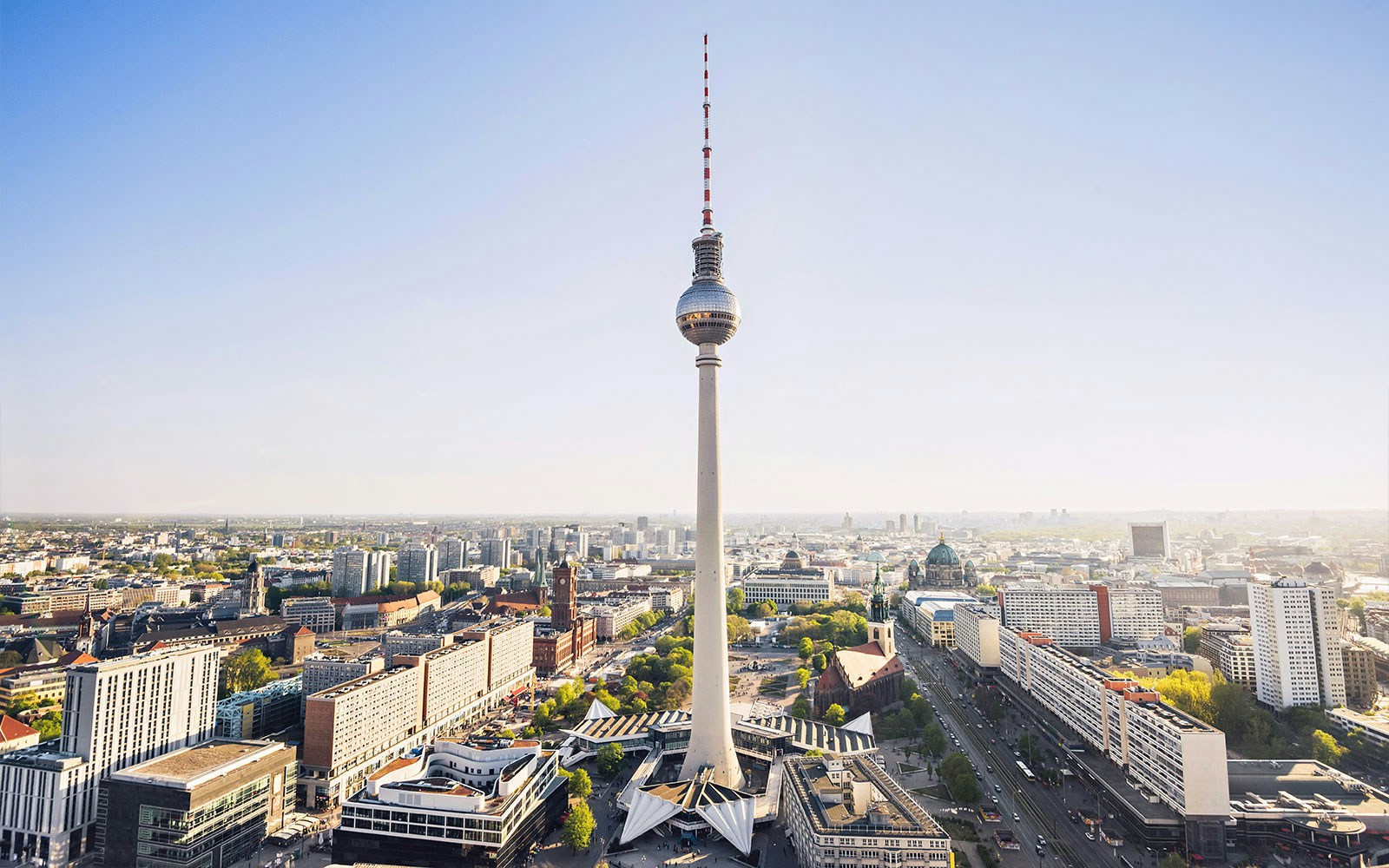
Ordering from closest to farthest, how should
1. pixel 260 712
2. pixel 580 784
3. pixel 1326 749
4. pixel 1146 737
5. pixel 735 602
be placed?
1. pixel 580 784
2. pixel 1146 737
3. pixel 1326 749
4. pixel 260 712
5. pixel 735 602

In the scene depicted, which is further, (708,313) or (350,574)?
(350,574)

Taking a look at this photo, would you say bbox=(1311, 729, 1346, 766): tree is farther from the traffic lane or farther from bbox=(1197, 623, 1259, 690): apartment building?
the traffic lane

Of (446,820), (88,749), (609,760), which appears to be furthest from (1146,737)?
(88,749)

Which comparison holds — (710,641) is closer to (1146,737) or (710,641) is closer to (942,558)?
(1146,737)

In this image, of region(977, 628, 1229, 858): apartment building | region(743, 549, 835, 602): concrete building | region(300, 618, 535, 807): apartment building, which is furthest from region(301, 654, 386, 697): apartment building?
region(743, 549, 835, 602): concrete building

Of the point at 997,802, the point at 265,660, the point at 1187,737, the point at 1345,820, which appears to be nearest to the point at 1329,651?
the point at 1345,820

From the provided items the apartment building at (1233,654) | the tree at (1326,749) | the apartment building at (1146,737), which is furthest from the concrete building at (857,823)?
the apartment building at (1233,654)

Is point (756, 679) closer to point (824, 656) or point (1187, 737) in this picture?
point (824, 656)
